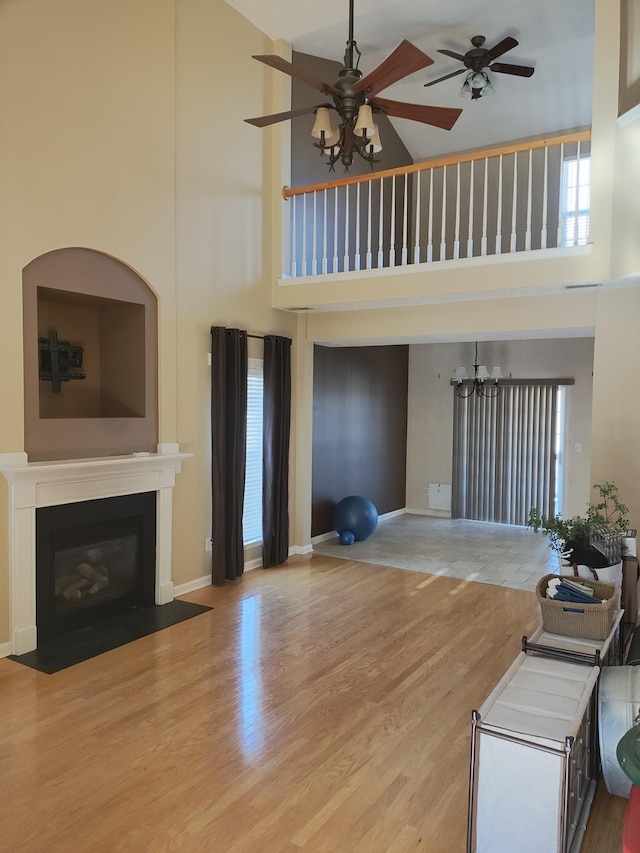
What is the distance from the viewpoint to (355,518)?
7.72m

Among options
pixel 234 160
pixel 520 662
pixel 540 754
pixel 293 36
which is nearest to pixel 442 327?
pixel 234 160

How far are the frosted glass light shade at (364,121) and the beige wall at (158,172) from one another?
6.54 feet

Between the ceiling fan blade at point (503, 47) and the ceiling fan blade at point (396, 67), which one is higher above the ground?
the ceiling fan blade at point (503, 47)

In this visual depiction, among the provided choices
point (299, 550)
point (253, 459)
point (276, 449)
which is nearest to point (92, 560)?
point (253, 459)

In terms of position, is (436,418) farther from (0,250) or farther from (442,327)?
(0,250)

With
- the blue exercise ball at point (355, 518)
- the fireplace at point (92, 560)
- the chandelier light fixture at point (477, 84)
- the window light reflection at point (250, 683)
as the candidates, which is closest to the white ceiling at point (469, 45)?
the chandelier light fixture at point (477, 84)

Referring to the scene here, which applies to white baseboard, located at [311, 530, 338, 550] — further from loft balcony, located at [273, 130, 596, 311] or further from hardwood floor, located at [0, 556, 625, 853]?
loft balcony, located at [273, 130, 596, 311]

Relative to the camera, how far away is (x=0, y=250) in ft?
13.3

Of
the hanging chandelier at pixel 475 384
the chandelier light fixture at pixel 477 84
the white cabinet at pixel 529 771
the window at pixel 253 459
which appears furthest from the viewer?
the hanging chandelier at pixel 475 384

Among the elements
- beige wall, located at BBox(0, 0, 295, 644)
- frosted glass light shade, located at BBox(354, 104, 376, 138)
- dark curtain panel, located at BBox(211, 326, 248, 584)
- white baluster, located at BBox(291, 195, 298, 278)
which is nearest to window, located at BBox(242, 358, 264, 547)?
dark curtain panel, located at BBox(211, 326, 248, 584)

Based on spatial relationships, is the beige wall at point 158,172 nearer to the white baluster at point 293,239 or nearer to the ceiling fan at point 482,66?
the white baluster at point 293,239

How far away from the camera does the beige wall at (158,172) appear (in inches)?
164

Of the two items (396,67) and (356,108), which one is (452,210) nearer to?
(356,108)

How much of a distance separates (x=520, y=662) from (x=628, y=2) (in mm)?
5079
